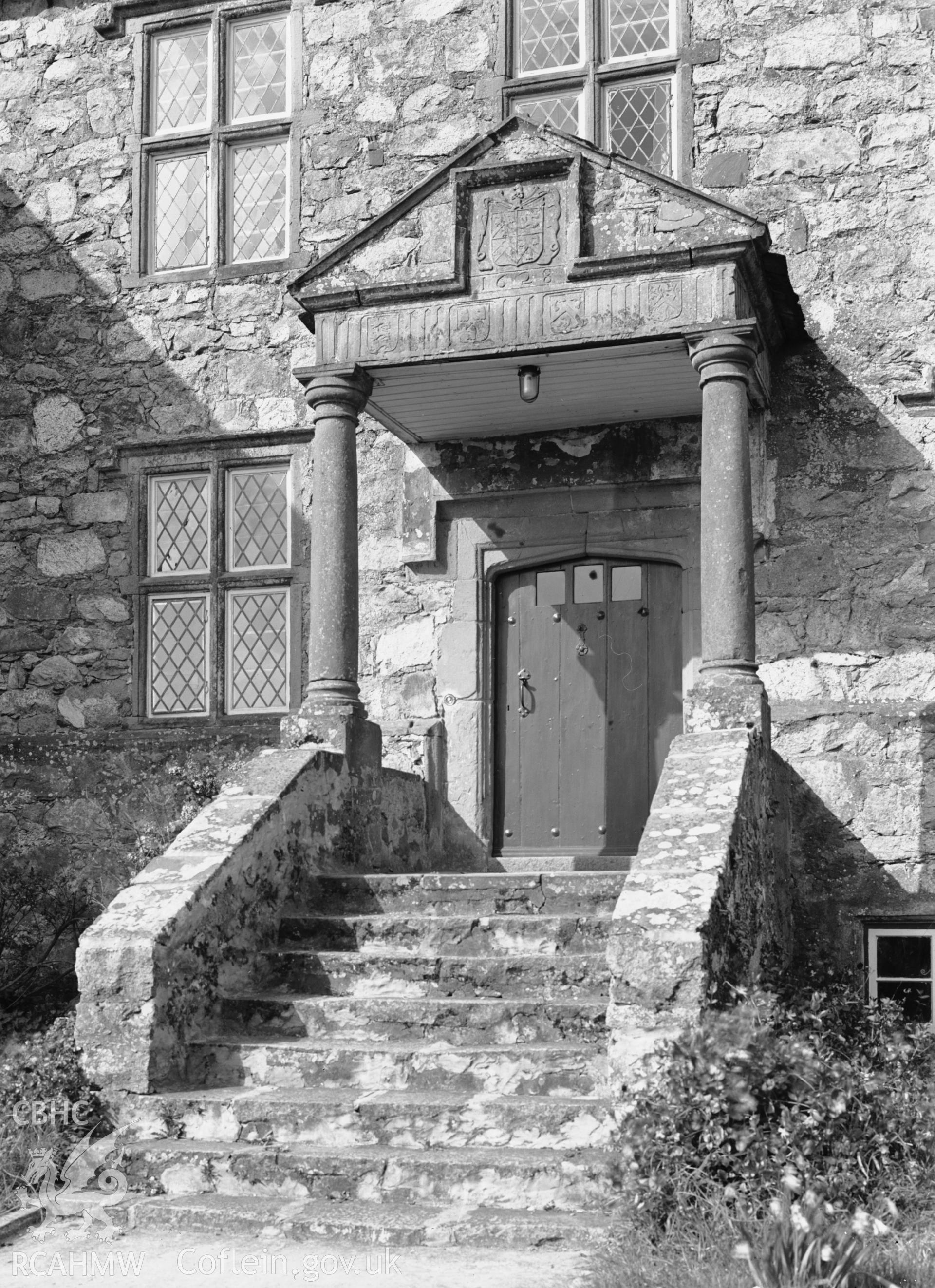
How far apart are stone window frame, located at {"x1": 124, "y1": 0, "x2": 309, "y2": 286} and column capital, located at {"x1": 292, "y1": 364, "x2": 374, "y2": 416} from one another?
2.07 meters

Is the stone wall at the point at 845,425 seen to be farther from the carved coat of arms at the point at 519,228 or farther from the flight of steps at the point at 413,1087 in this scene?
the flight of steps at the point at 413,1087

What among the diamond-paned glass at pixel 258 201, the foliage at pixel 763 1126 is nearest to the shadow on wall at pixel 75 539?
the diamond-paned glass at pixel 258 201

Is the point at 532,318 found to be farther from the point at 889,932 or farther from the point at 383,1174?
the point at 383,1174

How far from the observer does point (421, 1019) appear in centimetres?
646

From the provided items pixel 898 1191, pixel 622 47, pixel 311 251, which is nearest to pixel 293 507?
pixel 311 251

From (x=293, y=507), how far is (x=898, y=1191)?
6233 mm

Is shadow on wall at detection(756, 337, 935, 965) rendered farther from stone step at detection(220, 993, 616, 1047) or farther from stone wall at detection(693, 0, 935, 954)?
stone step at detection(220, 993, 616, 1047)

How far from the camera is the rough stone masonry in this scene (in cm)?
891

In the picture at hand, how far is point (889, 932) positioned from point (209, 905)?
3.98m

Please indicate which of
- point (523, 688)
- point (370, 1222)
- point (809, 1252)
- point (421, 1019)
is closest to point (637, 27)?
point (523, 688)

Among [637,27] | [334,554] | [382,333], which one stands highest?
[637,27]

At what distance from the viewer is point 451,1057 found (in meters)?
6.16

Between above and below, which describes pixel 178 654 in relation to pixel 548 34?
below

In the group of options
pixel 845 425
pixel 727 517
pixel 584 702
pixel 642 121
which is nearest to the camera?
pixel 727 517
